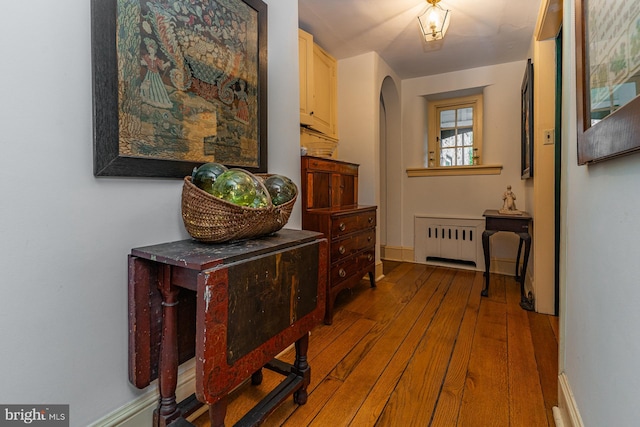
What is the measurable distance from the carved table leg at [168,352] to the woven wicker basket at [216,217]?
18 cm

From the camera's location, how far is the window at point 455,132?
3.72m

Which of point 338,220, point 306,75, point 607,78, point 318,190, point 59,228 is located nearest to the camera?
point 607,78

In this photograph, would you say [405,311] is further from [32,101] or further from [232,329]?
[32,101]

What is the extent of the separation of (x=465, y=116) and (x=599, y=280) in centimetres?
343

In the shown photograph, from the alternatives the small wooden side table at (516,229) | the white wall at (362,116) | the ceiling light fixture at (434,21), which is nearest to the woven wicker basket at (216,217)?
the ceiling light fixture at (434,21)

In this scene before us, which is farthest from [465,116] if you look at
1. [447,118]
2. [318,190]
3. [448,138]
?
[318,190]

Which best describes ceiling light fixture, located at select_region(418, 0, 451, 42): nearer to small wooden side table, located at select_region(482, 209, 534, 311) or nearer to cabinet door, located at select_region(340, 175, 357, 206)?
cabinet door, located at select_region(340, 175, 357, 206)

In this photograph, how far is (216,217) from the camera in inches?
39.8

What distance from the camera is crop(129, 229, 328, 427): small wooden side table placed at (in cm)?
87

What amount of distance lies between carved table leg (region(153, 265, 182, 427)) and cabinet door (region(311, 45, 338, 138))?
2107 millimetres

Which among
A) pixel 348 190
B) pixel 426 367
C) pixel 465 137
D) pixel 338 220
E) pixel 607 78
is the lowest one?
pixel 426 367

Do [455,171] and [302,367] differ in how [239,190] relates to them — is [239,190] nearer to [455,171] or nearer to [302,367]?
[302,367]

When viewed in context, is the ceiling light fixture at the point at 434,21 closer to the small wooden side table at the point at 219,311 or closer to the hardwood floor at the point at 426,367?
the small wooden side table at the point at 219,311

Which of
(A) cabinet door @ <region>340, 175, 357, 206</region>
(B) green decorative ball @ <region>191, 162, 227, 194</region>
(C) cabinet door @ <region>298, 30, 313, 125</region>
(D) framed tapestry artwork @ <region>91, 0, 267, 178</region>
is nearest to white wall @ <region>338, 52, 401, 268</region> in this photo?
(A) cabinet door @ <region>340, 175, 357, 206</region>
